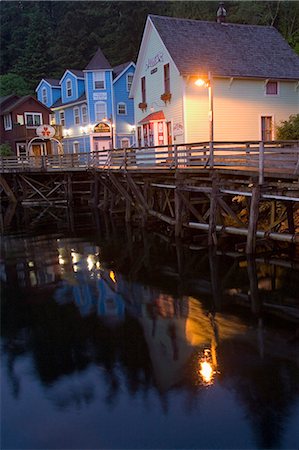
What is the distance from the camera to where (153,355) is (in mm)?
9133

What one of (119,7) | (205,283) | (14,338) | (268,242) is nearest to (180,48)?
(268,242)

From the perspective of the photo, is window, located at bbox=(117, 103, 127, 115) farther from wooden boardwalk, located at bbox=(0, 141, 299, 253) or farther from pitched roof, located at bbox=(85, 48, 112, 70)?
wooden boardwalk, located at bbox=(0, 141, 299, 253)

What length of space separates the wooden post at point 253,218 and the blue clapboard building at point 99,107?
25.5m

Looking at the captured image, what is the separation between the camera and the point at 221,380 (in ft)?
26.1

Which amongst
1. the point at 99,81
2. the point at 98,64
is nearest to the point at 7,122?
the point at 99,81

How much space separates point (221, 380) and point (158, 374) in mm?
1070

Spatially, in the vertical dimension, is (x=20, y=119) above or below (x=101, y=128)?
above

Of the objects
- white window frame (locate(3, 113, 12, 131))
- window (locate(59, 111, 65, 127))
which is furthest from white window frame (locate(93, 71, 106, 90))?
white window frame (locate(3, 113, 12, 131))

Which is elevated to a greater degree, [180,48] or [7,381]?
[180,48]

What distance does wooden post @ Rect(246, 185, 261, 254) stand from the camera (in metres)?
14.9

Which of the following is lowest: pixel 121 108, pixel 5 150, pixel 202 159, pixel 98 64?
pixel 202 159

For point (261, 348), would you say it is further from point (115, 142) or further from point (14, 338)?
point (115, 142)

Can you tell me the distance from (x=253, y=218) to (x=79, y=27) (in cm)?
5847

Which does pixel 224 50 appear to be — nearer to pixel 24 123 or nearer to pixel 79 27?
pixel 24 123
